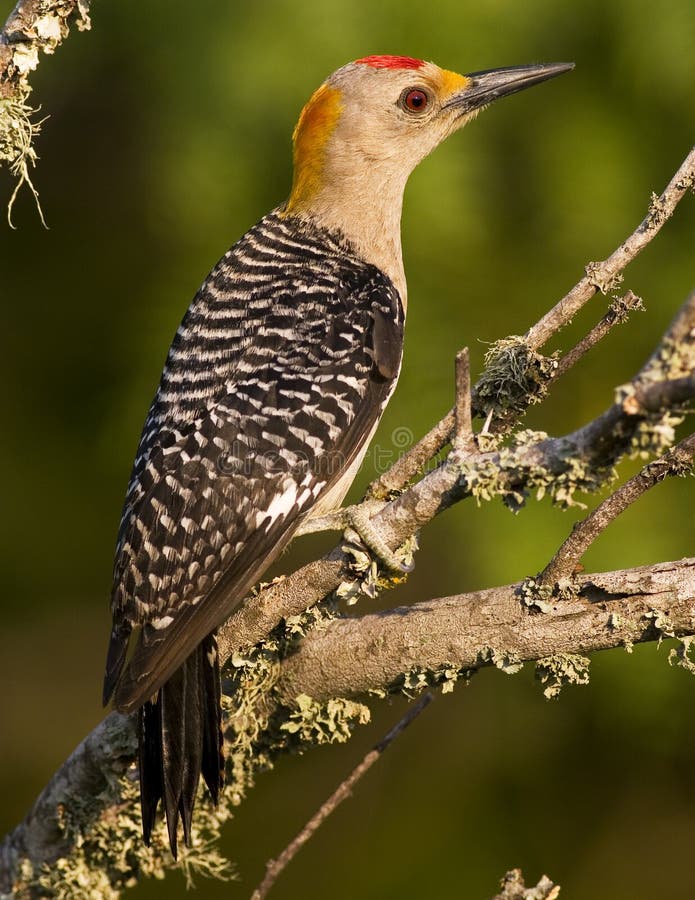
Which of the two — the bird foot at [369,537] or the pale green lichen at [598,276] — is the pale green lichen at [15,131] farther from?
the pale green lichen at [598,276]

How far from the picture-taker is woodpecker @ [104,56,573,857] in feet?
11.4

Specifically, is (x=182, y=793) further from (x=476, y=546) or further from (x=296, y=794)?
(x=296, y=794)

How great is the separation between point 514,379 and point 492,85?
191 centimetres

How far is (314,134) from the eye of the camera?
480cm

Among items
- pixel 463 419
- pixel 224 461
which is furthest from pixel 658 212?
pixel 224 461

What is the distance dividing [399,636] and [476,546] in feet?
5.42

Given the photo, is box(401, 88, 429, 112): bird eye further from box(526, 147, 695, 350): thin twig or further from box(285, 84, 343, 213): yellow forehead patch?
box(526, 147, 695, 350): thin twig

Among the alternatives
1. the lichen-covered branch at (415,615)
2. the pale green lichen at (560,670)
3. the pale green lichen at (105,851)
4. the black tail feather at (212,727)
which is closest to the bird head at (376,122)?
the lichen-covered branch at (415,615)

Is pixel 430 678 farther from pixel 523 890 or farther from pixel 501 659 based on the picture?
pixel 523 890

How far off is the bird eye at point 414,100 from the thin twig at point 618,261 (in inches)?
68.1

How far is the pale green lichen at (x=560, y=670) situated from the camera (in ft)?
10.3

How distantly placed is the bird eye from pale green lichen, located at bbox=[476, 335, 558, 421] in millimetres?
1685

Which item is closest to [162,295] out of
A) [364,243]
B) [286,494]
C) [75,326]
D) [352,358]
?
[75,326]

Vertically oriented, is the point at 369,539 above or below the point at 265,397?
below
